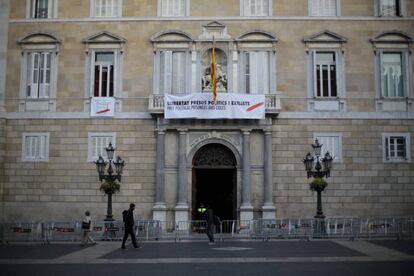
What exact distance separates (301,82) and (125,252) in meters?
15.3

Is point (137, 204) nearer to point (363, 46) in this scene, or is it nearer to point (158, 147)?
point (158, 147)

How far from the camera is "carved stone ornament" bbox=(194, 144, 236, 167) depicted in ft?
97.1

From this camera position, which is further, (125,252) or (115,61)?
(115,61)

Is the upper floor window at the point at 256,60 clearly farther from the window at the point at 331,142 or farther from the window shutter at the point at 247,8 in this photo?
the window at the point at 331,142

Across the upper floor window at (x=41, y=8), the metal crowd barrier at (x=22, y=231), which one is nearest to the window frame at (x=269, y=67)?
the upper floor window at (x=41, y=8)

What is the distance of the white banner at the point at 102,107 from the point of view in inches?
1169

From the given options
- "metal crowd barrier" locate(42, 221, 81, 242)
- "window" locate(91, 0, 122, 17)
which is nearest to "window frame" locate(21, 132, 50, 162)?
"metal crowd barrier" locate(42, 221, 81, 242)

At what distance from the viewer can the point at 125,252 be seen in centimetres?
1920

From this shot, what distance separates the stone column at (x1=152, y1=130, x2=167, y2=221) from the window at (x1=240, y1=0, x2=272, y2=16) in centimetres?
851

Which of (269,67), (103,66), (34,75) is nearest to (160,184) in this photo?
(103,66)

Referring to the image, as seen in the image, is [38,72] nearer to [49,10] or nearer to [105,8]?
[49,10]

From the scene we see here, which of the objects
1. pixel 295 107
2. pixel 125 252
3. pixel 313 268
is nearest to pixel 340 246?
pixel 313 268

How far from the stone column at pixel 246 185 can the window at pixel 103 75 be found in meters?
8.14

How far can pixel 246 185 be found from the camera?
94.1 ft
